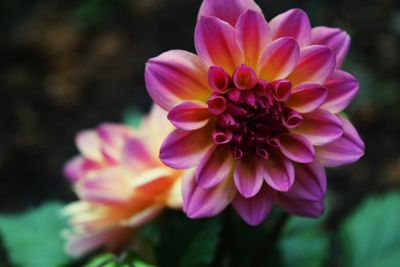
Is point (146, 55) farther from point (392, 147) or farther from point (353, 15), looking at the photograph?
point (392, 147)

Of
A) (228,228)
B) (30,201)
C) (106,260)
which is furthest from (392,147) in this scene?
(106,260)

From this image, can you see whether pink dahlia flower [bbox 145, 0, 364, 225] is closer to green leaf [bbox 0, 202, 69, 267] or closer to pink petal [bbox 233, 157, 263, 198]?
pink petal [bbox 233, 157, 263, 198]

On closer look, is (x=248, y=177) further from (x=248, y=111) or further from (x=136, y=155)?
(x=136, y=155)

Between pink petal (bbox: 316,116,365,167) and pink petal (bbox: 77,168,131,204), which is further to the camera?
pink petal (bbox: 77,168,131,204)

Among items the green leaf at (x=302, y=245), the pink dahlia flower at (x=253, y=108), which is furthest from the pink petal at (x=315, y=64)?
the green leaf at (x=302, y=245)

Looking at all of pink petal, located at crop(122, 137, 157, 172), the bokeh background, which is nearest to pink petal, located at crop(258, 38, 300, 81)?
pink petal, located at crop(122, 137, 157, 172)

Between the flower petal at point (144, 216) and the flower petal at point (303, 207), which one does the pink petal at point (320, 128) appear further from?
the flower petal at point (144, 216)

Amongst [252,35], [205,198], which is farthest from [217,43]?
[205,198]
